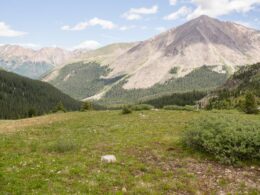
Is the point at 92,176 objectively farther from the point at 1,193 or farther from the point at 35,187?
the point at 1,193

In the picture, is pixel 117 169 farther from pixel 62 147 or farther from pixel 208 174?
pixel 62 147

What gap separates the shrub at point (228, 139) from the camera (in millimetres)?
18734

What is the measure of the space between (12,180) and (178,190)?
8.61 meters

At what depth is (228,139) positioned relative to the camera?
1914 cm

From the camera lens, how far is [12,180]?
15133 millimetres

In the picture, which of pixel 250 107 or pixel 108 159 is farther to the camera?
pixel 250 107

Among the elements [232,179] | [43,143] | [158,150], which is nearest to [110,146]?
[158,150]

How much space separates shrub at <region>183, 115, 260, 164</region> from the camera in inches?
738

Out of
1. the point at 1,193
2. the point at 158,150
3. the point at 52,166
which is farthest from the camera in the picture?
the point at 158,150

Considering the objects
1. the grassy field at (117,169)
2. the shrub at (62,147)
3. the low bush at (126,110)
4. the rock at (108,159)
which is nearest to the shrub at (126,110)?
the low bush at (126,110)

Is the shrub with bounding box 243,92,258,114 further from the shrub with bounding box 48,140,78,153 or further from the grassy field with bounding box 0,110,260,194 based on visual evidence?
the shrub with bounding box 48,140,78,153

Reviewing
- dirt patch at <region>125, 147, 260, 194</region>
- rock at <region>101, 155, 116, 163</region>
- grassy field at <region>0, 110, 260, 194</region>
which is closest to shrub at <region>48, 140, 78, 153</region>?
grassy field at <region>0, 110, 260, 194</region>

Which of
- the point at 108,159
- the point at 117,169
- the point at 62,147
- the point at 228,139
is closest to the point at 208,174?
the point at 228,139

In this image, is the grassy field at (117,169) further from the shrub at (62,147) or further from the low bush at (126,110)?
the low bush at (126,110)
